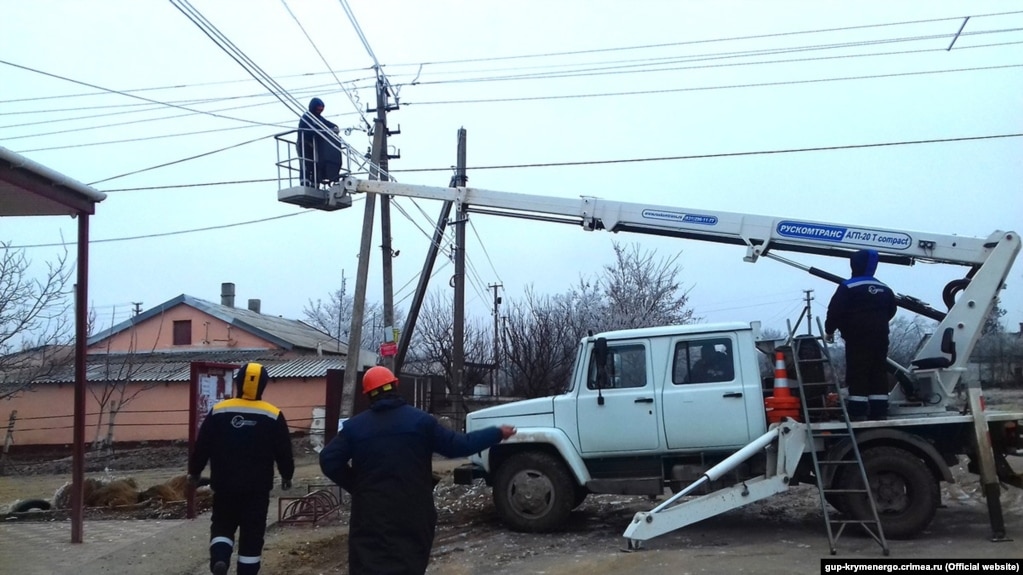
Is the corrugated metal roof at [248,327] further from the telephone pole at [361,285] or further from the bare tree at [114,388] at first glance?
the telephone pole at [361,285]

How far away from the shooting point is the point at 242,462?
7047mm

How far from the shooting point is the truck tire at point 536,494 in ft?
33.4

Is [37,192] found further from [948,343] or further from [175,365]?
[175,365]

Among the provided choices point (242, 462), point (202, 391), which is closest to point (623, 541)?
point (242, 462)

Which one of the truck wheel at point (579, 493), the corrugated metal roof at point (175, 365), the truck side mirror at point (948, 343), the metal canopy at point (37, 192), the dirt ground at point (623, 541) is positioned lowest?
the dirt ground at point (623, 541)

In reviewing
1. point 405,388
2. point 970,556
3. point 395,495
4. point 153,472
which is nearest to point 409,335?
point 405,388

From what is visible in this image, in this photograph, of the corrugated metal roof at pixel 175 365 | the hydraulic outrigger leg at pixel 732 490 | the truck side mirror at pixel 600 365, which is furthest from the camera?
the corrugated metal roof at pixel 175 365

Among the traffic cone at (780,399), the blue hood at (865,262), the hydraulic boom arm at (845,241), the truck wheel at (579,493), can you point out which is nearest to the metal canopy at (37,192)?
the hydraulic boom arm at (845,241)

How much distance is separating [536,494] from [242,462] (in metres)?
4.11

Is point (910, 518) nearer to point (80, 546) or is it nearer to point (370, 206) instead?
point (80, 546)

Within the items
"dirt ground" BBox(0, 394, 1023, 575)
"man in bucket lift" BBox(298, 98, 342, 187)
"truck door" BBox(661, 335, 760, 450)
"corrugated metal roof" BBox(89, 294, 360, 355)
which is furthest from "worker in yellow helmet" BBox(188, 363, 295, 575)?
"corrugated metal roof" BBox(89, 294, 360, 355)

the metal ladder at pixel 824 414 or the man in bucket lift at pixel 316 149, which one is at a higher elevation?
the man in bucket lift at pixel 316 149

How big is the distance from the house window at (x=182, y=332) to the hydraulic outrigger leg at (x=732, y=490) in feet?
102

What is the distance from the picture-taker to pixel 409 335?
66.8 ft
